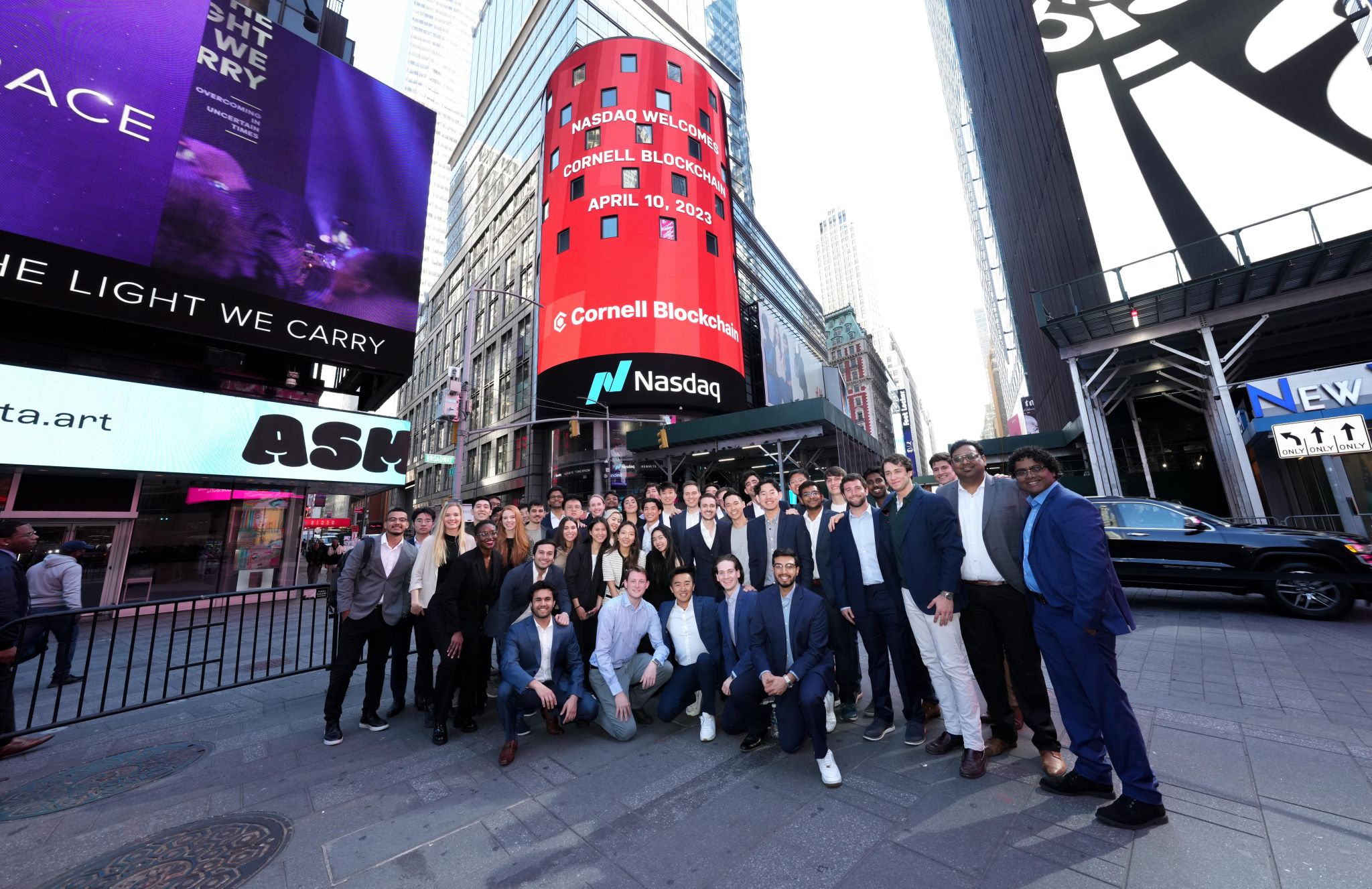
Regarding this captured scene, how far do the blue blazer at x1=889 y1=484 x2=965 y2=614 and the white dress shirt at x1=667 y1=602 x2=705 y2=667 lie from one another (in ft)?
6.80

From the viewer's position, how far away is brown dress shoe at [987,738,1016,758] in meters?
3.65

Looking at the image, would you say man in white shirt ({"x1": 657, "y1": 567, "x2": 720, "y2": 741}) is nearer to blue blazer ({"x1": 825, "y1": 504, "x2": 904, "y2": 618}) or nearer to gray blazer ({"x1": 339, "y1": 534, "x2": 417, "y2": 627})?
blue blazer ({"x1": 825, "y1": 504, "x2": 904, "y2": 618})

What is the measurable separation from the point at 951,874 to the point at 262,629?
42.3 ft

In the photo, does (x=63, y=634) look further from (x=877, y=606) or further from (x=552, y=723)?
(x=877, y=606)

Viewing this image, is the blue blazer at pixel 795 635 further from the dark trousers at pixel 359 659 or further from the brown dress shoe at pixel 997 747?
the dark trousers at pixel 359 659

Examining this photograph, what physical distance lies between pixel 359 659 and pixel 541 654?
198cm

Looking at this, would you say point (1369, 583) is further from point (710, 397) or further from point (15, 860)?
point (710, 397)

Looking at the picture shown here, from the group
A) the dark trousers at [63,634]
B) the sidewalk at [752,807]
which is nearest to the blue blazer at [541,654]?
the sidewalk at [752,807]

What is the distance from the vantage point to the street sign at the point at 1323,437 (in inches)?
357

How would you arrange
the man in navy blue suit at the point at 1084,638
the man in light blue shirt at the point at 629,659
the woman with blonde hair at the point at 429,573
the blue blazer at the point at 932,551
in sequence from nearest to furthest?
the man in navy blue suit at the point at 1084,638 → the blue blazer at the point at 932,551 → the man in light blue shirt at the point at 629,659 → the woman with blonde hair at the point at 429,573

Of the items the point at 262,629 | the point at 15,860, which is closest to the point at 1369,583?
the point at 15,860

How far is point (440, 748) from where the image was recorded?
4.41 metres

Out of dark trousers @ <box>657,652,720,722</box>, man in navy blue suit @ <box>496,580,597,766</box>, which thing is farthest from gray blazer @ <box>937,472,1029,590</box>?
man in navy blue suit @ <box>496,580,597,766</box>

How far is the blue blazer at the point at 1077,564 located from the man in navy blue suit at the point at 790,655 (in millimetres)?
1578
